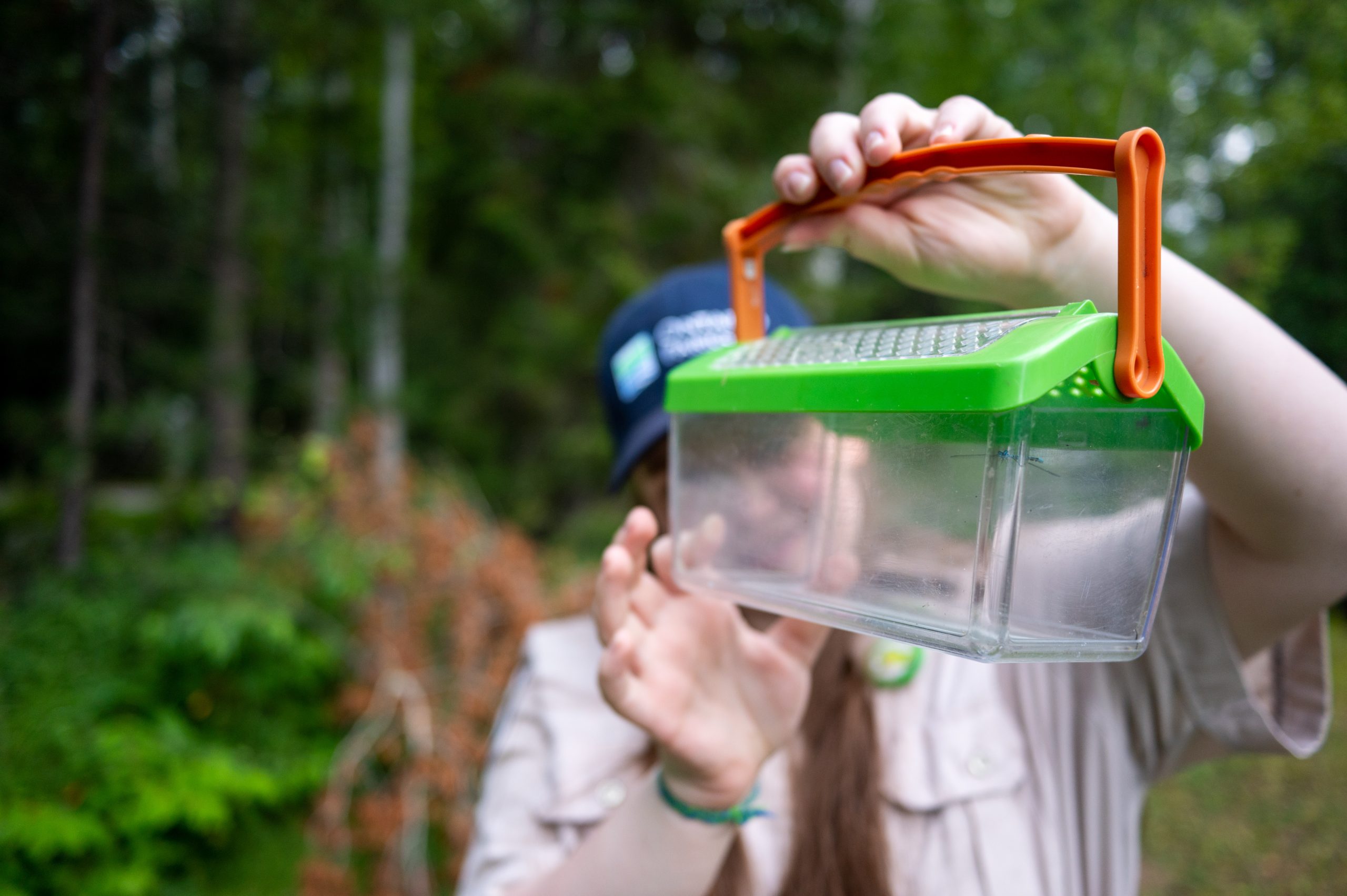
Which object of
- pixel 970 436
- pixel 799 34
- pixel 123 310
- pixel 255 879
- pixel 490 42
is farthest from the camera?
pixel 490 42

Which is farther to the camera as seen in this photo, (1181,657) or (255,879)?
(255,879)

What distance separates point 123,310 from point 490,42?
5.70 metres

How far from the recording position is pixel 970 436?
2.05 ft

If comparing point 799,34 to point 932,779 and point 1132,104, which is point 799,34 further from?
point 932,779

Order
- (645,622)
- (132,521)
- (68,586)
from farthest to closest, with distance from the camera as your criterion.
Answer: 1. (132,521)
2. (68,586)
3. (645,622)

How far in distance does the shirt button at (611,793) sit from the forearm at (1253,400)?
989 millimetres

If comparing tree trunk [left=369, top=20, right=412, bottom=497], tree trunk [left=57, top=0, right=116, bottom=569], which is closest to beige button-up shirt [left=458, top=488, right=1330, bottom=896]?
tree trunk [left=57, top=0, right=116, bottom=569]

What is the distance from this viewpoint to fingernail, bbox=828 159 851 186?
0.78 meters

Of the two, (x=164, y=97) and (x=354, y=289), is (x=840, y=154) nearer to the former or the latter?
(x=164, y=97)

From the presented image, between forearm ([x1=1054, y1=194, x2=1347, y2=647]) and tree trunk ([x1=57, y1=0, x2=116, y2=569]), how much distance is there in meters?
3.87

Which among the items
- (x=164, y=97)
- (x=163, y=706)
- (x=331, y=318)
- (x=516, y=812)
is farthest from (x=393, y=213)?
(x=516, y=812)

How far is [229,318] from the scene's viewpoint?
439 centimetres

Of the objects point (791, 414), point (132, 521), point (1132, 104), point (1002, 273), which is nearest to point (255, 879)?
point (132, 521)

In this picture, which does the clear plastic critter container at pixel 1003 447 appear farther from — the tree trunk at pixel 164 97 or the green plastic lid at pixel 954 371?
the tree trunk at pixel 164 97
